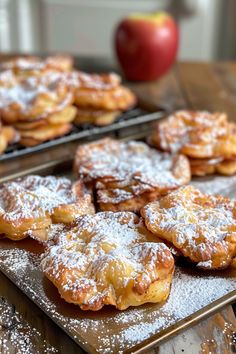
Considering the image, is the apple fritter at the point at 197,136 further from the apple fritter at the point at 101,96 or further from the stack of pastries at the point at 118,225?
the apple fritter at the point at 101,96

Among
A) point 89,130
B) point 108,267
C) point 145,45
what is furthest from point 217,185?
point 145,45

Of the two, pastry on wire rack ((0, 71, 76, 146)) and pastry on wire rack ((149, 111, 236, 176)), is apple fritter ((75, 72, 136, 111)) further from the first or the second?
pastry on wire rack ((149, 111, 236, 176))

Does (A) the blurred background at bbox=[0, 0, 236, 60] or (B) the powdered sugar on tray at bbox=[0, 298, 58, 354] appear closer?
(B) the powdered sugar on tray at bbox=[0, 298, 58, 354]

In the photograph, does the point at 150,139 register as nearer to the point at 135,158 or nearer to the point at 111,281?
the point at 135,158

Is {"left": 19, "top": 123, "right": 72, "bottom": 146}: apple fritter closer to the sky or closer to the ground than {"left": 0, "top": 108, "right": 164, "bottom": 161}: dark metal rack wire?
closer to the sky

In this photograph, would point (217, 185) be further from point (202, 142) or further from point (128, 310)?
point (128, 310)

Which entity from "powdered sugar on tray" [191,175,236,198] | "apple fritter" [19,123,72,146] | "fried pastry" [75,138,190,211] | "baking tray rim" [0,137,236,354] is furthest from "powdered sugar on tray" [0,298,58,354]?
"apple fritter" [19,123,72,146]
